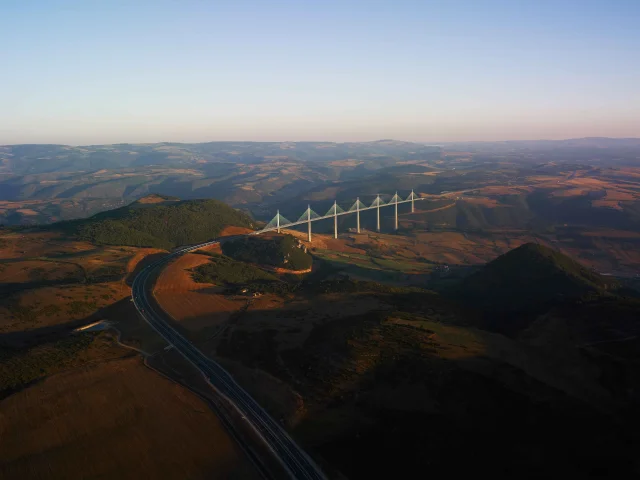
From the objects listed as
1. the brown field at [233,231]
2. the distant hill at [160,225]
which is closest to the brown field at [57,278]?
the distant hill at [160,225]

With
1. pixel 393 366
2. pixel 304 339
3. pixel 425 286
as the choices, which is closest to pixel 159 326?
pixel 304 339

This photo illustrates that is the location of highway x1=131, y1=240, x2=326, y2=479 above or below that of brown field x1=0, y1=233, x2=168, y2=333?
below

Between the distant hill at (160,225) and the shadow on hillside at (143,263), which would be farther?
the distant hill at (160,225)

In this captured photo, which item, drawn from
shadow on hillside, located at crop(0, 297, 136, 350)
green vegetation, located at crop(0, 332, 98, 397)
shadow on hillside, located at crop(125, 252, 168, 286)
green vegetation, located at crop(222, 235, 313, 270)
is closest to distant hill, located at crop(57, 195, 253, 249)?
shadow on hillside, located at crop(125, 252, 168, 286)

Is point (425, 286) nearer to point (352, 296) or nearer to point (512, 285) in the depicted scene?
point (512, 285)

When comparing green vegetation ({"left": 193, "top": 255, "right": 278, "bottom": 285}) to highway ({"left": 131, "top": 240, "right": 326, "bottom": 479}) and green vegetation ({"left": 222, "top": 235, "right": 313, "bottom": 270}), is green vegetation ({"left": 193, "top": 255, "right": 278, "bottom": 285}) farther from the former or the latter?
highway ({"left": 131, "top": 240, "right": 326, "bottom": 479})

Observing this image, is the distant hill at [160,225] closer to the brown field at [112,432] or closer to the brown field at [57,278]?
Answer: the brown field at [57,278]
